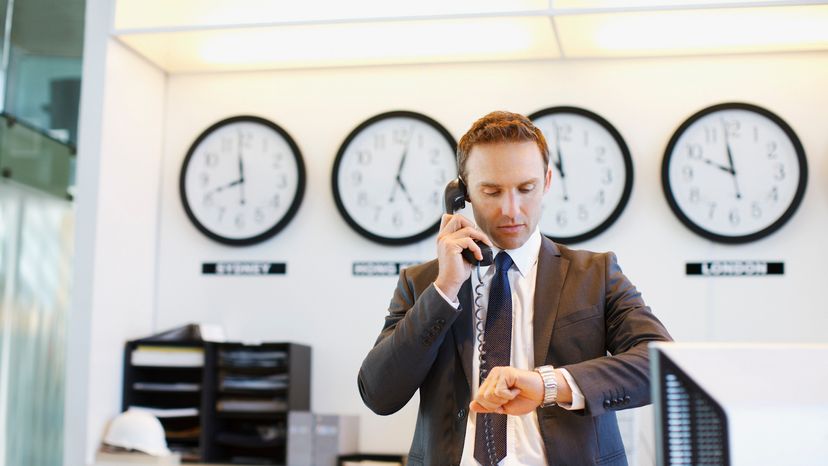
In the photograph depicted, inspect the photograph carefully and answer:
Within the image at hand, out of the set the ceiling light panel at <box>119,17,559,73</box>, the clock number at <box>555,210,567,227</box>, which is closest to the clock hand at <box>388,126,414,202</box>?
the ceiling light panel at <box>119,17,559,73</box>

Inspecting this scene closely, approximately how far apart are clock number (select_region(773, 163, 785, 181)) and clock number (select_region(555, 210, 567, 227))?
0.83 m

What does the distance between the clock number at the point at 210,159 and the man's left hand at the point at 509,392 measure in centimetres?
296

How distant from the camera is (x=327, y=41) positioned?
13.4 feet

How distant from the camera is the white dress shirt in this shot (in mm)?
1845

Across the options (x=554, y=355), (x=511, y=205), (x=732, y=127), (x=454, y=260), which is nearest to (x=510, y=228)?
(x=511, y=205)

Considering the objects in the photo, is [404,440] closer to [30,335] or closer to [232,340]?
[232,340]

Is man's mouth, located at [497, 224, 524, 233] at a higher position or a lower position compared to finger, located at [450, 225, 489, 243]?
higher

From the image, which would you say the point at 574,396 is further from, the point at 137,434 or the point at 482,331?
the point at 137,434

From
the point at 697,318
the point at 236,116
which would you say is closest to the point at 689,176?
the point at 697,318

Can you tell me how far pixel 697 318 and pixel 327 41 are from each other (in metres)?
1.85

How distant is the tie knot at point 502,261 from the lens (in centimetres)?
200

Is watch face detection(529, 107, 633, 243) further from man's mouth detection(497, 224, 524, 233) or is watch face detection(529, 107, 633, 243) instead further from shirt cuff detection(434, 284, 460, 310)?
shirt cuff detection(434, 284, 460, 310)

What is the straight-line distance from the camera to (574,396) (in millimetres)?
1720

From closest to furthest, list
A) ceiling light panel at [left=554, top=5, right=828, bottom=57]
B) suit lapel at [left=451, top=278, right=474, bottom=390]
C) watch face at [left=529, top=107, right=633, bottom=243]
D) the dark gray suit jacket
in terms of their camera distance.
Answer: the dark gray suit jacket, suit lapel at [left=451, top=278, right=474, bottom=390], ceiling light panel at [left=554, top=5, right=828, bottom=57], watch face at [left=529, top=107, right=633, bottom=243]
